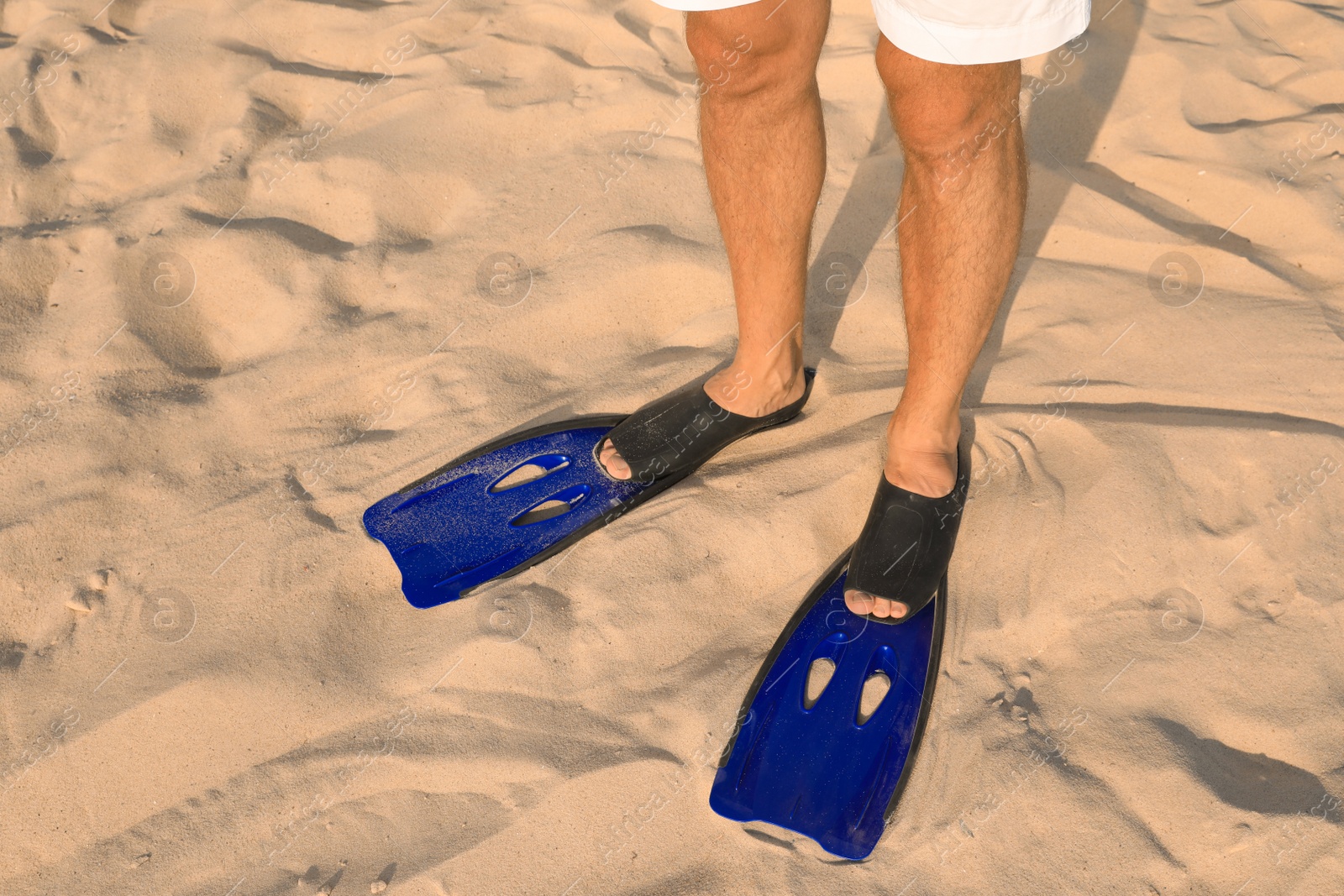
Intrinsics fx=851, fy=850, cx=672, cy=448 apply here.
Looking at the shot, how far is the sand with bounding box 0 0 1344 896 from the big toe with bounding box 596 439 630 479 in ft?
0.35

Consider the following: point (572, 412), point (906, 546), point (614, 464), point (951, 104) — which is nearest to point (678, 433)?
point (614, 464)

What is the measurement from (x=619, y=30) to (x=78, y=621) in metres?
2.37

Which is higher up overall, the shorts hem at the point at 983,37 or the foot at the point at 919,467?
the shorts hem at the point at 983,37

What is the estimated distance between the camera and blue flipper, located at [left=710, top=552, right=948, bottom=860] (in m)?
1.53

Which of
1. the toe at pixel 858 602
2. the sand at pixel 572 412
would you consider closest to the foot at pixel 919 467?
the toe at pixel 858 602

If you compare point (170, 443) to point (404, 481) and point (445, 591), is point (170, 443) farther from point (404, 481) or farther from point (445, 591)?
point (445, 591)

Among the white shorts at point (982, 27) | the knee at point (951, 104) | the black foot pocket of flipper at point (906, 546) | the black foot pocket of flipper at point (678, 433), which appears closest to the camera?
the white shorts at point (982, 27)

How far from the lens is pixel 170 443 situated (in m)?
2.02

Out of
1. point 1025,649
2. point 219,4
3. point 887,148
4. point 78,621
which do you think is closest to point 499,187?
point 887,148

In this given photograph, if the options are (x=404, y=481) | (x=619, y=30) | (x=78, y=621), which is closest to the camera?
(x=78, y=621)

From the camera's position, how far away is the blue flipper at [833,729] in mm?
1525

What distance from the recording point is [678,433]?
1.97 metres

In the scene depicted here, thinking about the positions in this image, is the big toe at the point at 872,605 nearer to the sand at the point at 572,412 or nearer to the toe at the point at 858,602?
the toe at the point at 858,602

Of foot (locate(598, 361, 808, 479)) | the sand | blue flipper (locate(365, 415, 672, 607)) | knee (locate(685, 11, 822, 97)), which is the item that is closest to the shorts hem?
→ knee (locate(685, 11, 822, 97))
